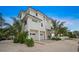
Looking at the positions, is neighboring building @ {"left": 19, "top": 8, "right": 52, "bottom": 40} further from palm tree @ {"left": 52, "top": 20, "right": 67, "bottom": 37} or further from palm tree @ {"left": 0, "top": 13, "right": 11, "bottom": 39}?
palm tree @ {"left": 0, "top": 13, "right": 11, "bottom": 39}

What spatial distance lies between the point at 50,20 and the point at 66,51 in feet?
2.09

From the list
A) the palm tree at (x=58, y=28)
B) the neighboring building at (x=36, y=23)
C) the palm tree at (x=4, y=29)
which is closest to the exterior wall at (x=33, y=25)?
the neighboring building at (x=36, y=23)

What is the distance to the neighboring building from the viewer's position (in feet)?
10.2

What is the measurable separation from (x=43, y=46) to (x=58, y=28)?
1.42ft

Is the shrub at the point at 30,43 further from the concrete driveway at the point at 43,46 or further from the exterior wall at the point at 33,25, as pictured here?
the exterior wall at the point at 33,25

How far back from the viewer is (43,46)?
3.11 metres

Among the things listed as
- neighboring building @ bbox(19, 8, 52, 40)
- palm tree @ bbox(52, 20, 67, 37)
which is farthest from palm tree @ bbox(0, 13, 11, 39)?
palm tree @ bbox(52, 20, 67, 37)

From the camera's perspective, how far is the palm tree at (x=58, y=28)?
3104 mm

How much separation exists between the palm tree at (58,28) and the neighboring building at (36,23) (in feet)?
0.31

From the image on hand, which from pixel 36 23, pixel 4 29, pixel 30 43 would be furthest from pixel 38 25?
pixel 4 29
